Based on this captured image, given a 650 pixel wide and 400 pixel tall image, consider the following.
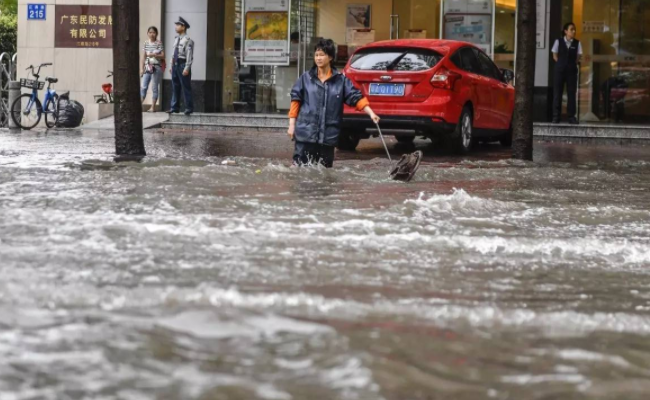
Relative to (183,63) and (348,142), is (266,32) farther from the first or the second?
(348,142)

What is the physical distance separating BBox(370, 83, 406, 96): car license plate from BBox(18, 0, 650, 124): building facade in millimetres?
7992

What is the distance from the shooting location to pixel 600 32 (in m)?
21.9

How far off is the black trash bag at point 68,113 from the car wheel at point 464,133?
8.92 m

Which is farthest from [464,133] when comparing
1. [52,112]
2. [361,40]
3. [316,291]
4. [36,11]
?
[36,11]

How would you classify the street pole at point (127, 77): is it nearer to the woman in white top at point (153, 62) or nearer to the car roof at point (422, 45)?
the car roof at point (422, 45)

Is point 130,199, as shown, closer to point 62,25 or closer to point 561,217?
point 561,217

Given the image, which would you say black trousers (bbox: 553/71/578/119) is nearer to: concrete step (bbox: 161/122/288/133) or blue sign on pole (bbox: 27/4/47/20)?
concrete step (bbox: 161/122/288/133)

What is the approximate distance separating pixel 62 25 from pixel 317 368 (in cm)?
2076

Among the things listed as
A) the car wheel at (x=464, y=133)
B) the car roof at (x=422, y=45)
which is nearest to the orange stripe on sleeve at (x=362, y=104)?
the car roof at (x=422, y=45)

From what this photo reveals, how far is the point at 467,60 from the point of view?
48.7 ft

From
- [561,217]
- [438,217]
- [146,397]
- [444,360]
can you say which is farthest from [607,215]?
[146,397]

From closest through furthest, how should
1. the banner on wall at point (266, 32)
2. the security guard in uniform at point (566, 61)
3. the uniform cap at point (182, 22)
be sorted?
the security guard in uniform at point (566, 61) < the uniform cap at point (182, 22) < the banner on wall at point (266, 32)

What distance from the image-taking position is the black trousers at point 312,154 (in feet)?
33.8

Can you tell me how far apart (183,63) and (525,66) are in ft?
31.4
